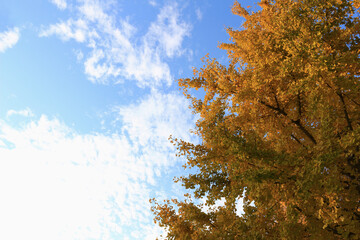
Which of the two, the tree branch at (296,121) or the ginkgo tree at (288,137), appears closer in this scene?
the ginkgo tree at (288,137)

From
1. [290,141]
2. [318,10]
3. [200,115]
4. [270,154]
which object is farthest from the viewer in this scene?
[200,115]

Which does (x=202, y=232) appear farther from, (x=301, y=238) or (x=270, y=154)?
(x=270, y=154)

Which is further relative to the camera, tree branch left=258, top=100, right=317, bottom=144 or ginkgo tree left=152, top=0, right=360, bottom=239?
tree branch left=258, top=100, right=317, bottom=144

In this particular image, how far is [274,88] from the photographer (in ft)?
23.0

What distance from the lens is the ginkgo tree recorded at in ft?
17.4

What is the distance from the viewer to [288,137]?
7.57 m

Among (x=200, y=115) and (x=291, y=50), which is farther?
(x=200, y=115)

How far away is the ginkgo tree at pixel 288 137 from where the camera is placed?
531 cm

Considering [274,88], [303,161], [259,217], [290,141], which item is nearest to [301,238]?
[259,217]

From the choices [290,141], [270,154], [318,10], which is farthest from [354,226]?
[318,10]

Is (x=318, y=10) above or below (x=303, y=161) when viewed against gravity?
above

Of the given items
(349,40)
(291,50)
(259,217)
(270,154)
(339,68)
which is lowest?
(259,217)

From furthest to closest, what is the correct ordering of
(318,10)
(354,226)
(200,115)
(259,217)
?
(200,115) < (259,217) < (318,10) < (354,226)

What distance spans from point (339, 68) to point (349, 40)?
254 cm
